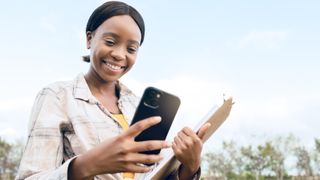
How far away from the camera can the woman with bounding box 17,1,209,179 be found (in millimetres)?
1066

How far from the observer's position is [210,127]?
139cm

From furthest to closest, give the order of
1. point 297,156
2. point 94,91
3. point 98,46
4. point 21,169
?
point 297,156
point 94,91
point 98,46
point 21,169

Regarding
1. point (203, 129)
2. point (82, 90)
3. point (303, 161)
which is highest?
point (303, 161)

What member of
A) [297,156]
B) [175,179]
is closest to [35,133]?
[175,179]

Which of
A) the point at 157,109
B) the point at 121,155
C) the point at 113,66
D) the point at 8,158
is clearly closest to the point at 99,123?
the point at 113,66

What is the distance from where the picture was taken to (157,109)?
1191 millimetres

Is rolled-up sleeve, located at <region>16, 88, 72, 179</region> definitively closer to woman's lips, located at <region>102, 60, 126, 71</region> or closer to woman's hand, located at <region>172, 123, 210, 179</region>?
woman's lips, located at <region>102, 60, 126, 71</region>

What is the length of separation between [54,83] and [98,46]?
217mm

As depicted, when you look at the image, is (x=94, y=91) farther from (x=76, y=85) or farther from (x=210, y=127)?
(x=210, y=127)

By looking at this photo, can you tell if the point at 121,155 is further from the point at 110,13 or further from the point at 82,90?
the point at 110,13

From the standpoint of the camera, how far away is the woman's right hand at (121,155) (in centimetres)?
102

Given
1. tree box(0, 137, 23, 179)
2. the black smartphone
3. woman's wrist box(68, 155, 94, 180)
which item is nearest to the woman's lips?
the black smartphone

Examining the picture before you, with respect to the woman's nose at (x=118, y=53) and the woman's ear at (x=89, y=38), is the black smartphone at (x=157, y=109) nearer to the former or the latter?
the woman's nose at (x=118, y=53)

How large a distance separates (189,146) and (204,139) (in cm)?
13
